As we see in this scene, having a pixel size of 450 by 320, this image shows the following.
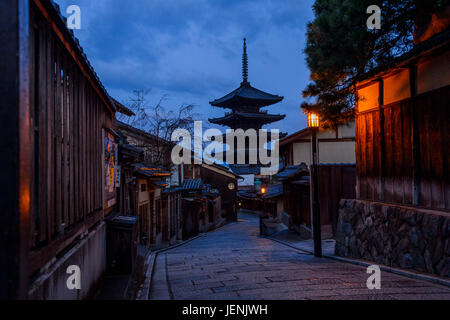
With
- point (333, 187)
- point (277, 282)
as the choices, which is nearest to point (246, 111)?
point (333, 187)

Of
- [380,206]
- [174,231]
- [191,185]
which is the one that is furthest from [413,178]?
[191,185]

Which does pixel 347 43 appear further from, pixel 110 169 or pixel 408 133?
pixel 110 169

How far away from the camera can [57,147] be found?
3916 millimetres

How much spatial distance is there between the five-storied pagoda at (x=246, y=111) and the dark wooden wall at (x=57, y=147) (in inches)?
1544

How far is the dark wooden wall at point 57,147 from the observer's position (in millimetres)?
→ 3305

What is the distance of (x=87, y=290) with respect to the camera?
512 cm

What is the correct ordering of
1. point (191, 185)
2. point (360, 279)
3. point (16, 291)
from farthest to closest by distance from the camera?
point (191, 185) → point (360, 279) → point (16, 291)

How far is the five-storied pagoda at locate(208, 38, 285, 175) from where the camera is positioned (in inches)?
1763

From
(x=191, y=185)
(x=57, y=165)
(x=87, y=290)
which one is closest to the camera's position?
(x=57, y=165)

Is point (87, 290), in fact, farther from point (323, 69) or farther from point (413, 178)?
point (323, 69)

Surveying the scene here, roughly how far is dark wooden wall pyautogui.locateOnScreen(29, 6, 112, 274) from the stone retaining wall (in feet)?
23.7

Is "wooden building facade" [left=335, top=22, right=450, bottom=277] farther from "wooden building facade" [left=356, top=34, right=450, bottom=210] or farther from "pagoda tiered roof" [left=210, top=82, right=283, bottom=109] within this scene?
"pagoda tiered roof" [left=210, top=82, right=283, bottom=109]

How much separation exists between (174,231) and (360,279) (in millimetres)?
17049

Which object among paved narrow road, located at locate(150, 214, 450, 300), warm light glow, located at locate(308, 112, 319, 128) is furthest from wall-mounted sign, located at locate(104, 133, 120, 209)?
warm light glow, located at locate(308, 112, 319, 128)
